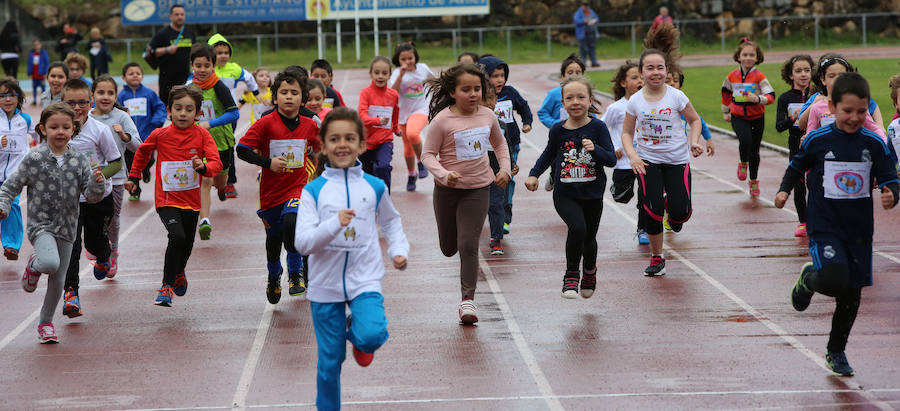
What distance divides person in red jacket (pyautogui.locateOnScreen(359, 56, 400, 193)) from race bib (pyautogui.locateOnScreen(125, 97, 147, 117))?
7.99ft

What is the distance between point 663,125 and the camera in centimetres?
930

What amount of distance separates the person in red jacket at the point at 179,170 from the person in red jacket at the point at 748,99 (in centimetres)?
678

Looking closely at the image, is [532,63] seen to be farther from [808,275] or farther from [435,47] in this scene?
[808,275]

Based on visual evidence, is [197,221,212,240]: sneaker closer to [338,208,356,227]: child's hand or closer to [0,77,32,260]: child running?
[0,77,32,260]: child running

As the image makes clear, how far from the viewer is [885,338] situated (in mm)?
7520

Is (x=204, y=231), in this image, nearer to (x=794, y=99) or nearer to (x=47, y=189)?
(x=47, y=189)

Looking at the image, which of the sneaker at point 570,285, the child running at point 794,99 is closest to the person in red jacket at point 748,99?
the child running at point 794,99

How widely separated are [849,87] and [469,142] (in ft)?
8.69

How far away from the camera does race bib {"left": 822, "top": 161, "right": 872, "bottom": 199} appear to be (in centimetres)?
666

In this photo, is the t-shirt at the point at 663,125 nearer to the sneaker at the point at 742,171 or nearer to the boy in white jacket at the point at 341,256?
the boy in white jacket at the point at 341,256

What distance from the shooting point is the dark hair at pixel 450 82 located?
8.06 meters

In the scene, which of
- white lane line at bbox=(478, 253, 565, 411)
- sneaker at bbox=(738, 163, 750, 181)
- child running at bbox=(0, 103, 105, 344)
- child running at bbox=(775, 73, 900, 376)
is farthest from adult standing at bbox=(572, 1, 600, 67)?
child running at bbox=(775, 73, 900, 376)

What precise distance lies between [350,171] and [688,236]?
646 cm

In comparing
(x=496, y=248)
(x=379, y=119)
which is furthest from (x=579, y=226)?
(x=379, y=119)
